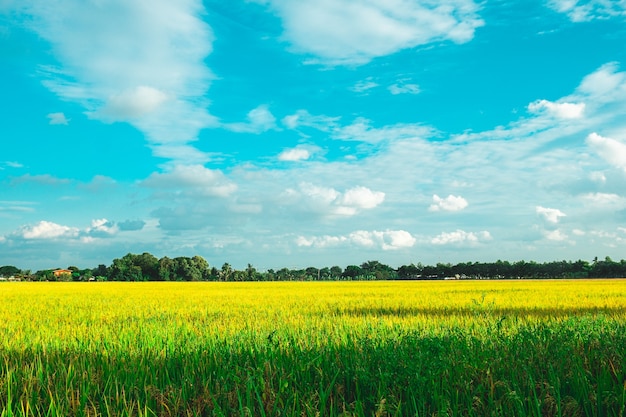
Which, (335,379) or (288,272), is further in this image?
(288,272)

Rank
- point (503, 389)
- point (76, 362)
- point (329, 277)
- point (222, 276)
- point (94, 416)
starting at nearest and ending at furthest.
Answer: point (94, 416) → point (503, 389) → point (76, 362) → point (222, 276) → point (329, 277)

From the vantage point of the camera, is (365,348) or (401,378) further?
(365,348)

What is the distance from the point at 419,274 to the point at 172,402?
468ft

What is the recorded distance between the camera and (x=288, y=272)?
422ft

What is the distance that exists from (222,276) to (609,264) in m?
95.3

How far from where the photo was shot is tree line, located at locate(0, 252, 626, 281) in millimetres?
121750

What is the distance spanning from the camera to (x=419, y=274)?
465 ft

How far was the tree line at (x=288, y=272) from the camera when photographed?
4793 inches

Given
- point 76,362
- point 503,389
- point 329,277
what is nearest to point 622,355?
point 503,389

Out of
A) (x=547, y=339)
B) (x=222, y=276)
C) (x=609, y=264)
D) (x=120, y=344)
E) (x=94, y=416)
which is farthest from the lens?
(x=222, y=276)

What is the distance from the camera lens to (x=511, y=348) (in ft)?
18.1

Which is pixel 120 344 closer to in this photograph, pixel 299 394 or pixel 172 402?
pixel 172 402

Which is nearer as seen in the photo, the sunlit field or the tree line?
the sunlit field

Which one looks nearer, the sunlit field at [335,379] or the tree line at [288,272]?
the sunlit field at [335,379]
